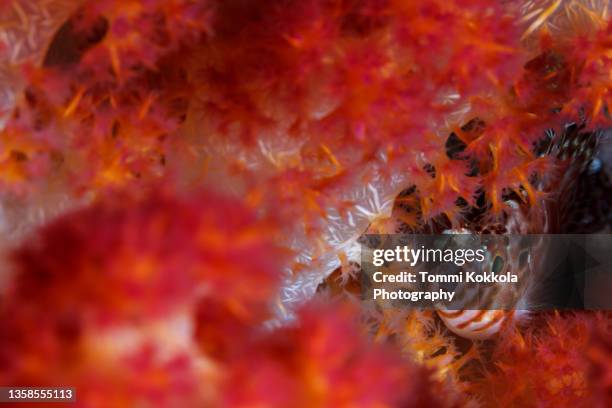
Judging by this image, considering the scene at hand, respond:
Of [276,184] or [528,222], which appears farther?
[528,222]

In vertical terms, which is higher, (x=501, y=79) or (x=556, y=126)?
(x=501, y=79)

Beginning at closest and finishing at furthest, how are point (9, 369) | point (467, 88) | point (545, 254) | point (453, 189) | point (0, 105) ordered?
point (9, 369), point (0, 105), point (467, 88), point (453, 189), point (545, 254)

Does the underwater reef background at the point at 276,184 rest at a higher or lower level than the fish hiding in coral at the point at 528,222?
higher

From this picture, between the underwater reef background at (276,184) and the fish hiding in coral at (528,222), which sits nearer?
the underwater reef background at (276,184)

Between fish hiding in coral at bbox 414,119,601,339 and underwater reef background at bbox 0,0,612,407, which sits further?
fish hiding in coral at bbox 414,119,601,339

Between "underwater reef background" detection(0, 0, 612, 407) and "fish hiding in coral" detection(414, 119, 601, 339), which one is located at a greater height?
"underwater reef background" detection(0, 0, 612, 407)

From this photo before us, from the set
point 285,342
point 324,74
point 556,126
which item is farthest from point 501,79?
point 285,342

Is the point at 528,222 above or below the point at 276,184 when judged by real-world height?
below

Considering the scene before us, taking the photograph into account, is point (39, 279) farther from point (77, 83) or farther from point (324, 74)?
point (324, 74)
